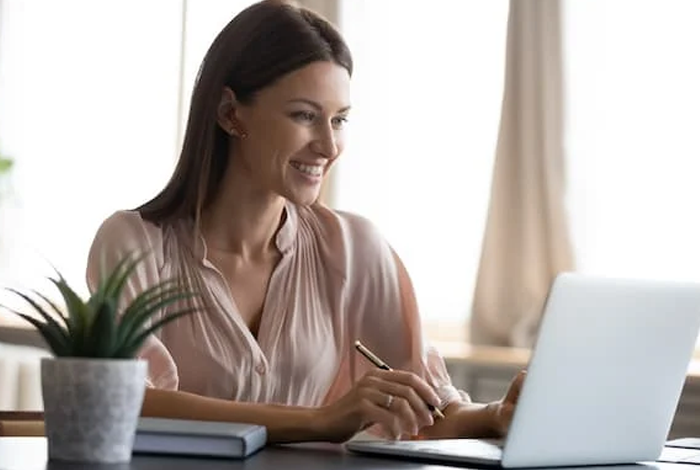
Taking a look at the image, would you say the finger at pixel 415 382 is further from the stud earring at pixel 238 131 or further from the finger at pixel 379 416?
the stud earring at pixel 238 131

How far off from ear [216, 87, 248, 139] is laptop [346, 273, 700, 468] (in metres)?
0.89

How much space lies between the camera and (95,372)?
1.74m

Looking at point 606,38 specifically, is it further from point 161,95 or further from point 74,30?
point 74,30

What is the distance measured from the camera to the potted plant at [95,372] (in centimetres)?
174

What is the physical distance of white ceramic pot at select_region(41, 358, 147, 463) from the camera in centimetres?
174

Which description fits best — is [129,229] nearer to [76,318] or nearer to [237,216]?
[237,216]

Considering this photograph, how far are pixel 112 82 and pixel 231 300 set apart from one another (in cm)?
241

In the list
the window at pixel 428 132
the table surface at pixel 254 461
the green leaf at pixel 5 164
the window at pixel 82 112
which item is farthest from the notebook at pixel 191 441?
the green leaf at pixel 5 164

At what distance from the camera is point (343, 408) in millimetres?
2154

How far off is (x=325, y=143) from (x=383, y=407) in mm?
764

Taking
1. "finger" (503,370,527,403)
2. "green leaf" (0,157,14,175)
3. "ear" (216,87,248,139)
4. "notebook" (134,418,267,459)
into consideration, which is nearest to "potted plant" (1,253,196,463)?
"notebook" (134,418,267,459)

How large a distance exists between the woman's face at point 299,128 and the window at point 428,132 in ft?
5.53

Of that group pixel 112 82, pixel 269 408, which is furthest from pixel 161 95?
pixel 269 408

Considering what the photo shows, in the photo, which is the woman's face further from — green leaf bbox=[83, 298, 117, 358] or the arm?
green leaf bbox=[83, 298, 117, 358]
